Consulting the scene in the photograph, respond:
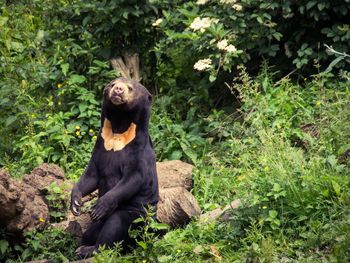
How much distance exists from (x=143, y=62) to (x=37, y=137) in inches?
72.6

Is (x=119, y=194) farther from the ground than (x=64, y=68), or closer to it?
Result: closer to it

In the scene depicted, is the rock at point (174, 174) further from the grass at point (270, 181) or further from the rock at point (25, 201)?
the rock at point (25, 201)

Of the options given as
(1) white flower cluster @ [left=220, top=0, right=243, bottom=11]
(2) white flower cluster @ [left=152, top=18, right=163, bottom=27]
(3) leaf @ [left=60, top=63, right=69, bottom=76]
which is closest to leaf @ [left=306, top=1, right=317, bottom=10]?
(1) white flower cluster @ [left=220, top=0, right=243, bottom=11]

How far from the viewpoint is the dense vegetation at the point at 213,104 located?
26.0ft

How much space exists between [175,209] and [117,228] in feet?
2.92

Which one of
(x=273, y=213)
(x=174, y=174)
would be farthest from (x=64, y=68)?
(x=273, y=213)

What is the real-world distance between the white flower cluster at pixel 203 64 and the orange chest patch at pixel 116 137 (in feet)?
7.41

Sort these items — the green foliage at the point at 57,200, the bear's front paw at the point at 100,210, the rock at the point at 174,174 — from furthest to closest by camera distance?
the rock at the point at 174,174 < the green foliage at the point at 57,200 < the bear's front paw at the point at 100,210

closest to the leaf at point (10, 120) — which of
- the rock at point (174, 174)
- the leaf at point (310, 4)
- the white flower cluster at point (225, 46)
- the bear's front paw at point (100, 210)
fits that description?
the rock at point (174, 174)

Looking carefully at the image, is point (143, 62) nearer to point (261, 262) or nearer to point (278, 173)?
point (278, 173)

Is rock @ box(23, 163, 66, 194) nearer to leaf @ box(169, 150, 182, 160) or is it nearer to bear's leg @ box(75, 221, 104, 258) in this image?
bear's leg @ box(75, 221, 104, 258)

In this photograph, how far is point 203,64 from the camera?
10.2 metres

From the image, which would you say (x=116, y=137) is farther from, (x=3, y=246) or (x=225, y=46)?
(x=225, y=46)

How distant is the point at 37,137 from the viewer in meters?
10.5
